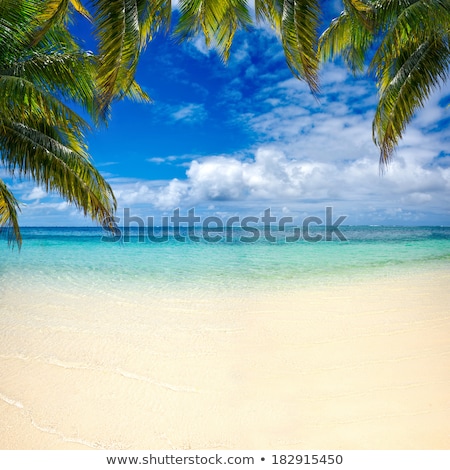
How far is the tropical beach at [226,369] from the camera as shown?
2.85 m

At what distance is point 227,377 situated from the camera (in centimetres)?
382

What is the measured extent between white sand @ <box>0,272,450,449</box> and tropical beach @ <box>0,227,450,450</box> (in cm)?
1

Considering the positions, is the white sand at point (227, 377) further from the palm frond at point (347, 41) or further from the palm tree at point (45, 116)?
the palm frond at point (347, 41)

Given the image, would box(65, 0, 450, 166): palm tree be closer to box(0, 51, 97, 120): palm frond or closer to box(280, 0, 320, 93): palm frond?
box(280, 0, 320, 93): palm frond

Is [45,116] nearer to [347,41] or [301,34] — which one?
[301,34]

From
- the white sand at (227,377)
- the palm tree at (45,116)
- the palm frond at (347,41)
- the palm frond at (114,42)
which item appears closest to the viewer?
the white sand at (227,377)

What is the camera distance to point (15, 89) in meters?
4.70

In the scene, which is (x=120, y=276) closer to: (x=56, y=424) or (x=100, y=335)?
(x=100, y=335)

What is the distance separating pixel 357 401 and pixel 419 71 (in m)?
5.40

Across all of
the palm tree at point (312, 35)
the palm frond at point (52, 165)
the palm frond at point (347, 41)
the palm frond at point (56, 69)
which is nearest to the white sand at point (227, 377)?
the palm frond at point (52, 165)

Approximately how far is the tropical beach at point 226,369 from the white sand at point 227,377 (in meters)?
0.01

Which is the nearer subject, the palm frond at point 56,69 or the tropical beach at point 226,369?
the tropical beach at point 226,369

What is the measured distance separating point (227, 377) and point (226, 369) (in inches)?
7.4

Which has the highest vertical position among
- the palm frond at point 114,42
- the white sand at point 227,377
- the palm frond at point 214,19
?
the palm frond at point 214,19
